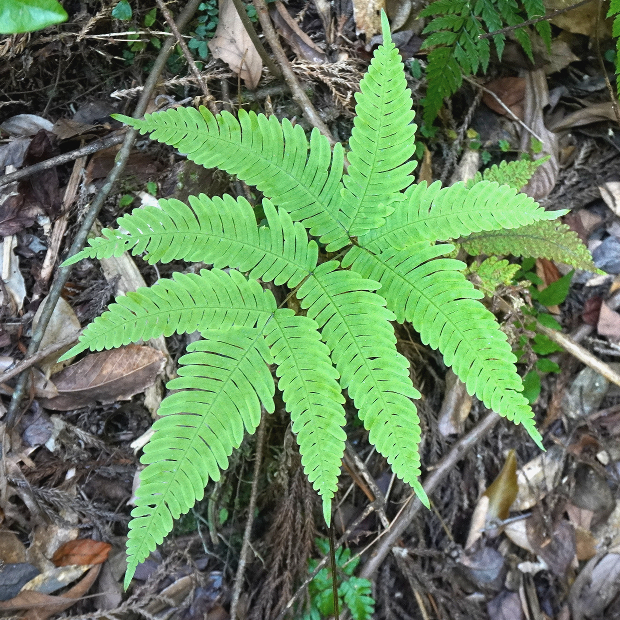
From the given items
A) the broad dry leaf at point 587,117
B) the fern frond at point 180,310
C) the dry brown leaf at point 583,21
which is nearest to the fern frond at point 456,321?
the fern frond at point 180,310

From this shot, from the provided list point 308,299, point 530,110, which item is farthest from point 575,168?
point 308,299

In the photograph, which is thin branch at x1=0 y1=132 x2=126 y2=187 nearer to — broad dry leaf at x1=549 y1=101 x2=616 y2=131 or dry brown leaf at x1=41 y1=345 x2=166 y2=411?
dry brown leaf at x1=41 y1=345 x2=166 y2=411

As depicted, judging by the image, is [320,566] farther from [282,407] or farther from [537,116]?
[537,116]

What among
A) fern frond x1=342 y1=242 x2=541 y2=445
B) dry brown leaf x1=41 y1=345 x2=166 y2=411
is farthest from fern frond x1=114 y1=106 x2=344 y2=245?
dry brown leaf x1=41 y1=345 x2=166 y2=411

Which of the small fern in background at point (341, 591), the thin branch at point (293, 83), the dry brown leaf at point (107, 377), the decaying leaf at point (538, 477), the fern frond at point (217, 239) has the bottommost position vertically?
the small fern in background at point (341, 591)

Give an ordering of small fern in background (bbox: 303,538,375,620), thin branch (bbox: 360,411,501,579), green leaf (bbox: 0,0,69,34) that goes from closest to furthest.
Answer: green leaf (bbox: 0,0,69,34), small fern in background (bbox: 303,538,375,620), thin branch (bbox: 360,411,501,579)

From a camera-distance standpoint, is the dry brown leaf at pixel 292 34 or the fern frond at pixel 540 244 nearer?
the fern frond at pixel 540 244

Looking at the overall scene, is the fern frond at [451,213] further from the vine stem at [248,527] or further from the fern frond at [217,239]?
the vine stem at [248,527]
